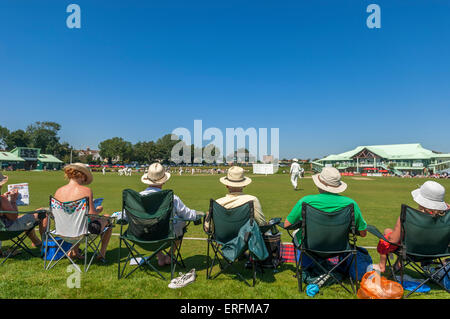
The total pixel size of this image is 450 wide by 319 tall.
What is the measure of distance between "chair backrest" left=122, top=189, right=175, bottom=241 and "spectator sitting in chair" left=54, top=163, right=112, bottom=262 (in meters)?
0.81

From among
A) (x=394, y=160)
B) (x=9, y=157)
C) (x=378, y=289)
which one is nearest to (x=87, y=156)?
(x=9, y=157)

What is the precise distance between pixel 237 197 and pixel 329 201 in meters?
1.33

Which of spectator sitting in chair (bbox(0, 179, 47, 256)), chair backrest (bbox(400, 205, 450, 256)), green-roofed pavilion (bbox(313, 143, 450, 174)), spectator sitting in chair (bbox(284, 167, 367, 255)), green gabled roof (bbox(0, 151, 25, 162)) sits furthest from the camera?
green gabled roof (bbox(0, 151, 25, 162))

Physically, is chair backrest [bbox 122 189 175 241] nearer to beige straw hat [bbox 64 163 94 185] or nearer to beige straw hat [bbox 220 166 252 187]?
beige straw hat [bbox 220 166 252 187]

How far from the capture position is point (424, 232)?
11.3 ft

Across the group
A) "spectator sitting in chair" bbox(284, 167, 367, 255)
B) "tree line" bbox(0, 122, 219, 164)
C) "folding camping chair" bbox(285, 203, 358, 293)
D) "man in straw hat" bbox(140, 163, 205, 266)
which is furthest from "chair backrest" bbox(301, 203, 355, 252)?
"tree line" bbox(0, 122, 219, 164)

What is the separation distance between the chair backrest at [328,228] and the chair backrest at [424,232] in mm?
686

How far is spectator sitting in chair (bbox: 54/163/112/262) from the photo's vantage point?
4.37 metres

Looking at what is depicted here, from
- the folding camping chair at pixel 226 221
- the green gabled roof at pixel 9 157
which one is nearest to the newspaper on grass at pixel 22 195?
the folding camping chair at pixel 226 221

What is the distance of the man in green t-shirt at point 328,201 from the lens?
376cm

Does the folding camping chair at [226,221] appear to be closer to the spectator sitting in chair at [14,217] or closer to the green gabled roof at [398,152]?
the spectator sitting in chair at [14,217]

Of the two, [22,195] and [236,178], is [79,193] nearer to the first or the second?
[22,195]
